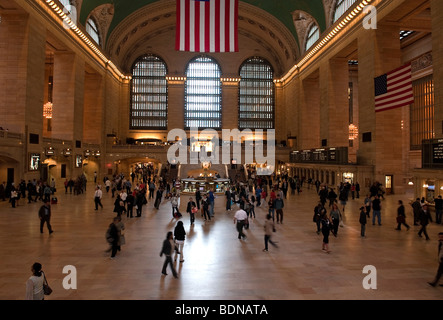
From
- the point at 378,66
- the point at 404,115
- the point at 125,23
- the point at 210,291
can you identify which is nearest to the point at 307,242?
Result: the point at 210,291

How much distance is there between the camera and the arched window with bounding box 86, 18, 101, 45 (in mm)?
29828

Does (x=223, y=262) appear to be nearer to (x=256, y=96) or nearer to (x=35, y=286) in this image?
(x=35, y=286)

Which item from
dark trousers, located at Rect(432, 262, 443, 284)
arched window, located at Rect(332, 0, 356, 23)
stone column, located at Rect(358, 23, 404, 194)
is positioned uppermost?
arched window, located at Rect(332, 0, 356, 23)

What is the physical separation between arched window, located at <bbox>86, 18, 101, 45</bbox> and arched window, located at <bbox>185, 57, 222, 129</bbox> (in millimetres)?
15365

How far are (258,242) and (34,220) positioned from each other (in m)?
8.87

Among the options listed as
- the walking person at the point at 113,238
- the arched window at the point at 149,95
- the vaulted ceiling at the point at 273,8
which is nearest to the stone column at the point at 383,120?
the vaulted ceiling at the point at 273,8

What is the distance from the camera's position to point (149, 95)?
148 ft

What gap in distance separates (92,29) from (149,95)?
14.7 metres

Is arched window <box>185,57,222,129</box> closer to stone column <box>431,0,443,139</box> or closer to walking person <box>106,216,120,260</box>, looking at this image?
stone column <box>431,0,443,139</box>

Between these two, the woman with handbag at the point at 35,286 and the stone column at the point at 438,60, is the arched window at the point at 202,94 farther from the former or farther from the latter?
the woman with handbag at the point at 35,286

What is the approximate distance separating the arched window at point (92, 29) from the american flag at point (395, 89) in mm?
26761

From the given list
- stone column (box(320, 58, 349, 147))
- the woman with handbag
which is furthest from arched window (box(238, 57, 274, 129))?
the woman with handbag
